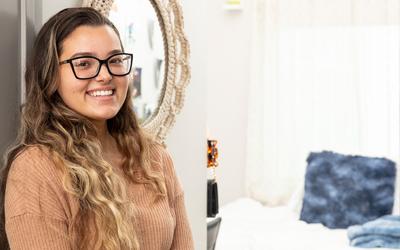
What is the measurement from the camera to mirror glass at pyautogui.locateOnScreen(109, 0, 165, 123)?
170 cm

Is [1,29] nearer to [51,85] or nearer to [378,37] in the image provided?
[51,85]

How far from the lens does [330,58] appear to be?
4.48 metres

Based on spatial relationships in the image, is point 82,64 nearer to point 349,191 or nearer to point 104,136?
point 104,136

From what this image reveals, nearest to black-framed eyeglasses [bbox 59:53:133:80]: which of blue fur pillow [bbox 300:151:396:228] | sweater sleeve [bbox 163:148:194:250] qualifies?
sweater sleeve [bbox 163:148:194:250]

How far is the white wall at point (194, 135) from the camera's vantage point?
2.11 m

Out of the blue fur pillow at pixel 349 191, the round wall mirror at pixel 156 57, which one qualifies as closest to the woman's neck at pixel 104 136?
the round wall mirror at pixel 156 57

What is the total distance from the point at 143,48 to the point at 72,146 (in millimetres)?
641

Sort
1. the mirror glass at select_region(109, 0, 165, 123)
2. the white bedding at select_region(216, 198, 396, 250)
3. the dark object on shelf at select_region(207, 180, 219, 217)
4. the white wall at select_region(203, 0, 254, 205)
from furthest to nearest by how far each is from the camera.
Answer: the white wall at select_region(203, 0, 254, 205), the white bedding at select_region(216, 198, 396, 250), the dark object on shelf at select_region(207, 180, 219, 217), the mirror glass at select_region(109, 0, 165, 123)

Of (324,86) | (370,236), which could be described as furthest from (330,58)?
(370,236)

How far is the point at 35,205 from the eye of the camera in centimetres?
114

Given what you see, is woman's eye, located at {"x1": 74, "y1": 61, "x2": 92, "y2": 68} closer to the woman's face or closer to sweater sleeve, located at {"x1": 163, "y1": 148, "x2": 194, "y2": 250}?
the woman's face

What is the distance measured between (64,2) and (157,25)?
18.2 inches

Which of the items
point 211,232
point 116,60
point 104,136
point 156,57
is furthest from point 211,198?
point 116,60

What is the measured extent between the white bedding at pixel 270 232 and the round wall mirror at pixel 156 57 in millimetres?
1568
